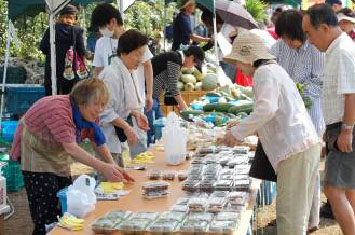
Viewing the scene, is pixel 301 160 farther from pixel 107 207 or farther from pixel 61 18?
pixel 61 18

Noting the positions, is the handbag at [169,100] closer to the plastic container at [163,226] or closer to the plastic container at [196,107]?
the plastic container at [196,107]

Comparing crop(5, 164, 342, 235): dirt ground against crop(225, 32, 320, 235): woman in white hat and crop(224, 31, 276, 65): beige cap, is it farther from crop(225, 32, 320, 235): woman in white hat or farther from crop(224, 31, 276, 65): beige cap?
crop(224, 31, 276, 65): beige cap

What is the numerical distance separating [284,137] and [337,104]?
709mm

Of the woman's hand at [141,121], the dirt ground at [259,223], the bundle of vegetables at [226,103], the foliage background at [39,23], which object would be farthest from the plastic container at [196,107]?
the foliage background at [39,23]

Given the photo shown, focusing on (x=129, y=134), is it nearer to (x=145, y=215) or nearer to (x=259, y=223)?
(x=145, y=215)

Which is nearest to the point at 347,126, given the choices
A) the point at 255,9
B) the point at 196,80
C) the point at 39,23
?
the point at 196,80

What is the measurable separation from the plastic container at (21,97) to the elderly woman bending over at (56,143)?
18.3ft

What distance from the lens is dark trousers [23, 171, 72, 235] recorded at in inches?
128

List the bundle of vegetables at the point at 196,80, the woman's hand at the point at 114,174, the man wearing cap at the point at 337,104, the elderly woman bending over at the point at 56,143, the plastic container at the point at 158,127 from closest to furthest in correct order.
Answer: the elderly woman bending over at the point at 56,143 < the woman's hand at the point at 114,174 < the man wearing cap at the point at 337,104 < the plastic container at the point at 158,127 < the bundle of vegetables at the point at 196,80

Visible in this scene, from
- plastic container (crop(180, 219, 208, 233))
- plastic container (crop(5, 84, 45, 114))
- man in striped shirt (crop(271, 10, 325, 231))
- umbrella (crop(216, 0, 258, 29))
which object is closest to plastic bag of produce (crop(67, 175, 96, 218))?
plastic container (crop(180, 219, 208, 233))

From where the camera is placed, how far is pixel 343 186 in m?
3.51

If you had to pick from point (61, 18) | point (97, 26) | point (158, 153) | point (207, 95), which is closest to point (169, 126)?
point (158, 153)

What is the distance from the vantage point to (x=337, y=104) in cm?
347

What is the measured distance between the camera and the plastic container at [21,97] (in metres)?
8.78
